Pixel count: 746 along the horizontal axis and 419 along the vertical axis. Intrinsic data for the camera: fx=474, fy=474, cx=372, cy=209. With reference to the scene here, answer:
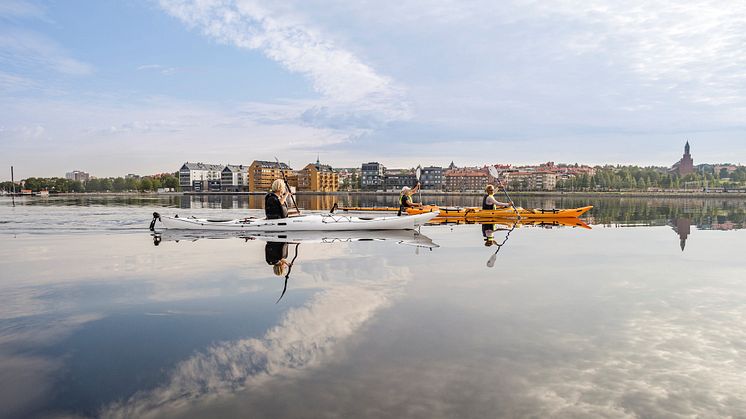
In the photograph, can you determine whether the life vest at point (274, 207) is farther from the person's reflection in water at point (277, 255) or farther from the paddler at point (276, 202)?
the person's reflection in water at point (277, 255)

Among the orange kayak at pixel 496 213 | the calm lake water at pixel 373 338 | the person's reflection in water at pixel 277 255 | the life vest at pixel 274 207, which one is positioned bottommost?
the calm lake water at pixel 373 338

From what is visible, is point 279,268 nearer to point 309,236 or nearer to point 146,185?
point 309,236

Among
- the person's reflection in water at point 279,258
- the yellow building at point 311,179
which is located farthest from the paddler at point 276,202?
the yellow building at point 311,179

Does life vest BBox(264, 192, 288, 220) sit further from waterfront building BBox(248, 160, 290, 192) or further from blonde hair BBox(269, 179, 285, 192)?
waterfront building BBox(248, 160, 290, 192)

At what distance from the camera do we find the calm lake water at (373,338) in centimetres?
507

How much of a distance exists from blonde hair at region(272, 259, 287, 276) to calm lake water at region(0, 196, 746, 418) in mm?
213


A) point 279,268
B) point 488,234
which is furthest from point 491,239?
point 279,268

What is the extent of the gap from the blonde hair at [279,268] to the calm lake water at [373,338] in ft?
0.70

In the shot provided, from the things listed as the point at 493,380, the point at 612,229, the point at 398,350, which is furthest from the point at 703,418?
the point at 612,229

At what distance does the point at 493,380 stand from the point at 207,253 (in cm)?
1218

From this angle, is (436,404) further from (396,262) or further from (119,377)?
(396,262)

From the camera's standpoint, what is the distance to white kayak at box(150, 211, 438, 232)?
70.0ft

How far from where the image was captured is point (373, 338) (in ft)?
22.7

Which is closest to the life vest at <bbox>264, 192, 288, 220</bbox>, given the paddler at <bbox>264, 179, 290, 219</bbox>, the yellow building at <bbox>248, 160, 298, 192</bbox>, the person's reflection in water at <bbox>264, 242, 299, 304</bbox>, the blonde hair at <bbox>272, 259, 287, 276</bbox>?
the paddler at <bbox>264, 179, 290, 219</bbox>
